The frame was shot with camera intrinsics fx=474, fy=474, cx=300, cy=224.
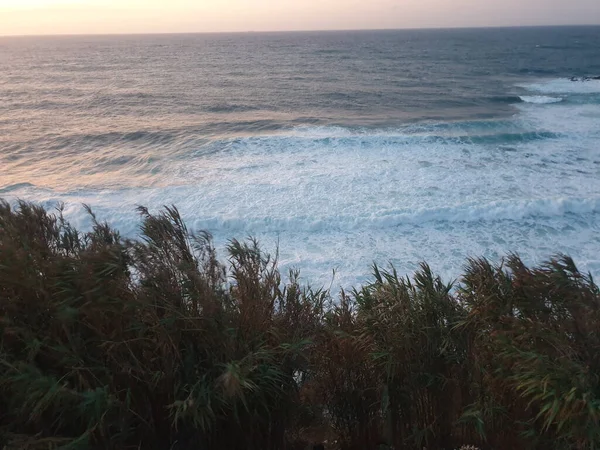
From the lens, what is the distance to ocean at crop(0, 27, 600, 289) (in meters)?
13.1

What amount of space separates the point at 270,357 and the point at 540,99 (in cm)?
3328

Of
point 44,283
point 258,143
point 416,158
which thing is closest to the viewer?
point 44,283

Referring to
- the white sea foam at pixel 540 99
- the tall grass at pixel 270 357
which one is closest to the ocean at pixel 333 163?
the white sea foam at pixel 540 99

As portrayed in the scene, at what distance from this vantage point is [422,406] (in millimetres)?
5465

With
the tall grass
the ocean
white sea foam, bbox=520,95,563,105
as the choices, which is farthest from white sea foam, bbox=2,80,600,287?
white sea foam, bbox=520,95,563,105

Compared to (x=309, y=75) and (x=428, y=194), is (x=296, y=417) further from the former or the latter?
(x=309, y=75)

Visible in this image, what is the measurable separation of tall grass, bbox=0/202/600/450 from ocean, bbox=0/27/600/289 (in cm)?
560

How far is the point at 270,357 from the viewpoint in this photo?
4758mm

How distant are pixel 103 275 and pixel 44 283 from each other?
607mm

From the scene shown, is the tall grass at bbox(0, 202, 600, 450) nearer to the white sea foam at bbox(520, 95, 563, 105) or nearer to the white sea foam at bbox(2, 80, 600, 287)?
the white sea foam at bbox(2, 80, 600, 287)

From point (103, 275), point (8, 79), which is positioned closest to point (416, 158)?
point (103, 275)

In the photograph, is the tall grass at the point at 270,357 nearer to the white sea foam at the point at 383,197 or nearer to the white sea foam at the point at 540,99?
the white sea foam at the point at 383,197

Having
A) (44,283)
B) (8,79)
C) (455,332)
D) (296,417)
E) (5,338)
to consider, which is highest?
(8,79)

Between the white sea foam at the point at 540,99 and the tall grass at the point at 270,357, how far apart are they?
2968cm
